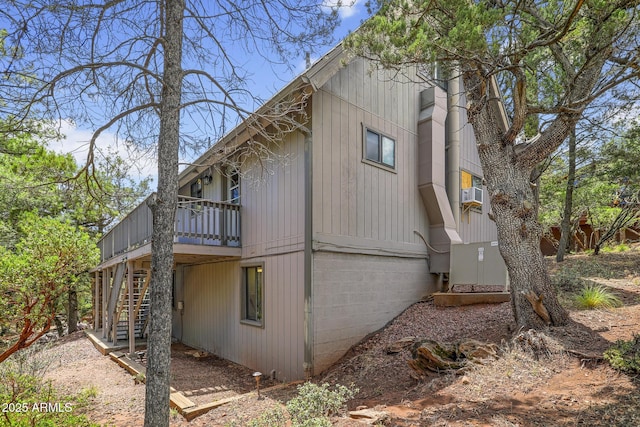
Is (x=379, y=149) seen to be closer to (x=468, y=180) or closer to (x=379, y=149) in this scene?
(x=379, y=149)

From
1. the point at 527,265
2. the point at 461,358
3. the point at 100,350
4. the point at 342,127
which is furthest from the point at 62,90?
the point at 100,350

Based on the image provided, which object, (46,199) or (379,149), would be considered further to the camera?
(46,199)

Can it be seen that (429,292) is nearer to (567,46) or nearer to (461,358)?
(461,358)

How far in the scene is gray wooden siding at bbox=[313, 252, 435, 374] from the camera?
7.47 meters

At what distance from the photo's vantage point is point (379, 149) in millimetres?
9227

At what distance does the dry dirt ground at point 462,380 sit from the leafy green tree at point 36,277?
1.47m

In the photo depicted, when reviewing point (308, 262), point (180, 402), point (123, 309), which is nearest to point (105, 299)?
point (123, 309)

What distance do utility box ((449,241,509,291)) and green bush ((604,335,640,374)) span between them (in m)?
3.72

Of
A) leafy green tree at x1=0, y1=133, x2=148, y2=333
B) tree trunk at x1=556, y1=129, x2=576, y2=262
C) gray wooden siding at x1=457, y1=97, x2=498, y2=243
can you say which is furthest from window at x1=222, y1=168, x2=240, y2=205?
tree trunk at x1=556, y1=129, x2=576, y2=262

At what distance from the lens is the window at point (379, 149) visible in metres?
8.97

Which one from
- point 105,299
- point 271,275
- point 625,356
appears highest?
point 271,275

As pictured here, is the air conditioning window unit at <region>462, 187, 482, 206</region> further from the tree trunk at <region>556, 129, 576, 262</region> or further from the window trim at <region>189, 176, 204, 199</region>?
the window trim at <region>189, 176, 204, 199</region>

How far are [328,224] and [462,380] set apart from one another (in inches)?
149

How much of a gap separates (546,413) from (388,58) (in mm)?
4838
